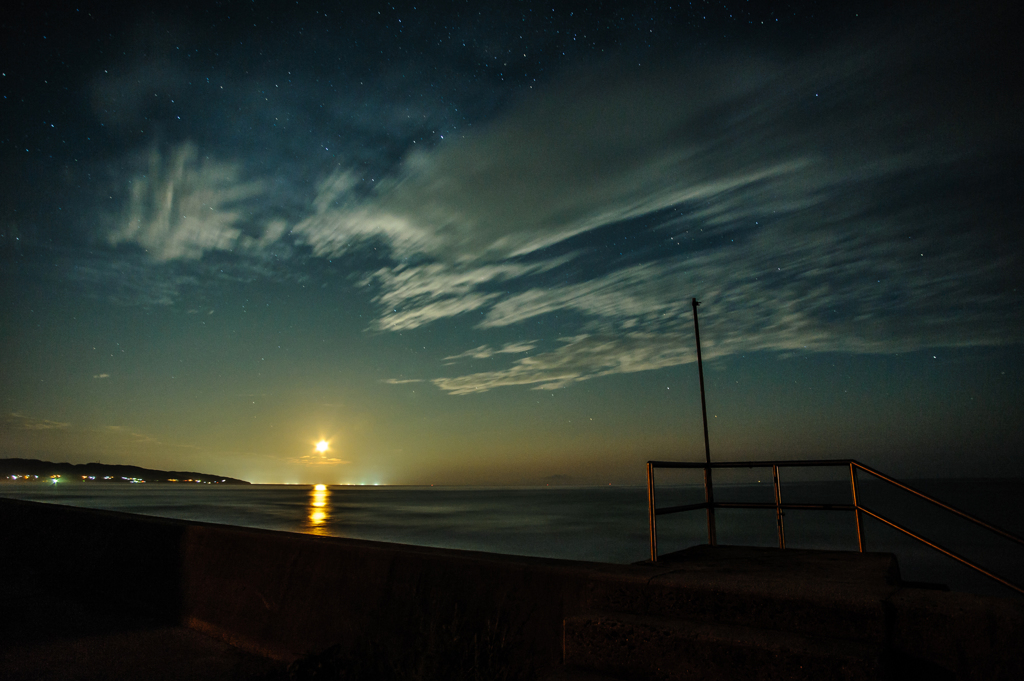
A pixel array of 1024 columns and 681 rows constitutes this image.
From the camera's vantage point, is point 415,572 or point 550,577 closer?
point 550,577

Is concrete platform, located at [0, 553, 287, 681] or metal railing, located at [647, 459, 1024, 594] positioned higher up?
metal railing, located at [647, 459, 1024, 594]

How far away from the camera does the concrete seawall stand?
9.21ft

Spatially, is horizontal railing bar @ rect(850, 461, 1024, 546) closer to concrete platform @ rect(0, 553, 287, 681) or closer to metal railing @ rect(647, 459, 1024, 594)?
metal railing @ rect(647, 459, 1024, 594)

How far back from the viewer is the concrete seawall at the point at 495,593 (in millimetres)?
2809

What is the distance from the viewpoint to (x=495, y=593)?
3.88m

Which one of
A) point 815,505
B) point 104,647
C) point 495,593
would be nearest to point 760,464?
point 815,505

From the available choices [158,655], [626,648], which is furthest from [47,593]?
[626,648]

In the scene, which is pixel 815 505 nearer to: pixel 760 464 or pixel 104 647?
pixel 760 464

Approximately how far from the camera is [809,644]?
280 centimetres

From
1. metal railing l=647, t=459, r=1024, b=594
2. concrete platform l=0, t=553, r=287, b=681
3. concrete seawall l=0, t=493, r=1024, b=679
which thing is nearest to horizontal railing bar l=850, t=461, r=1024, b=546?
metal railing l=647, t=459, r=1024, b=594

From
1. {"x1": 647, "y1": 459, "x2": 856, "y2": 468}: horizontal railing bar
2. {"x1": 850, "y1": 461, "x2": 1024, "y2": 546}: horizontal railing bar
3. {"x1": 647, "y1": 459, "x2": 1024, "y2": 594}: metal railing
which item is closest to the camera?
{"x1": 850, "y1": 461, "x2": 1024, "y2": 546}: horizontal railing bar

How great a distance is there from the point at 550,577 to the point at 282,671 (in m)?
2.15

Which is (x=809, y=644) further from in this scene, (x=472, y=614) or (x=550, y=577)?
(x=472, y=614)

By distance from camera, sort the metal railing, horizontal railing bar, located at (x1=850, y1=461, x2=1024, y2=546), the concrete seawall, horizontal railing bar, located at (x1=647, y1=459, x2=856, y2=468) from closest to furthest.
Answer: the concrete seawall
horizontal railing bar, located at (x1=850, y1=461, x2=1024, y2=546)
the metal railing
horizontal railing bar, located at (x1=647, y1=459, x2=856, y2=468)
